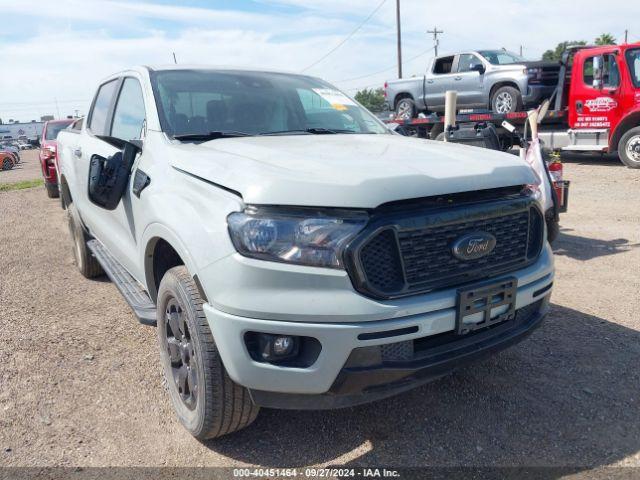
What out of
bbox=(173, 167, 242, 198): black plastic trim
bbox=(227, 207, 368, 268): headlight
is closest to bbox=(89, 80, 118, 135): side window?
bbox=(173, 167, 242, 198): black plastic trim

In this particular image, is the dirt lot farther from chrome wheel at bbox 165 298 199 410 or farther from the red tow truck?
the red tow truck

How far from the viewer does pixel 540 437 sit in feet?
8.87

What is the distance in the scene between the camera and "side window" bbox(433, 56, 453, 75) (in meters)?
15.0

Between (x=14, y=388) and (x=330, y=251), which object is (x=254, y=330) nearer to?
(x=330, y=251)

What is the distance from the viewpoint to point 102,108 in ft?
15.0

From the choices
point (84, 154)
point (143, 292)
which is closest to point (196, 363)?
point (143, 292)

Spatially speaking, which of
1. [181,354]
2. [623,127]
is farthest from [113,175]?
[623,127]

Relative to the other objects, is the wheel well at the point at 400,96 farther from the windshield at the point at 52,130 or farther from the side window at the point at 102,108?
the side window at the point at 102,108

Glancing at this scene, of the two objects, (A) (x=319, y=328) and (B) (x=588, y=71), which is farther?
(B) (x=588, y=71)

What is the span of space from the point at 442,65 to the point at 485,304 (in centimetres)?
1405

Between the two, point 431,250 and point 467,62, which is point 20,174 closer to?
point 467,62

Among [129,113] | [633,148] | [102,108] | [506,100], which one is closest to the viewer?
[129,113]

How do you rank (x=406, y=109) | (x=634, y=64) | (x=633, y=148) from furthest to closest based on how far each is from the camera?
(x=406, y=109) → (x=633, y=148) → (x=634, y=64)

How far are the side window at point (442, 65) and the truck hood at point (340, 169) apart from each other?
12952 mm
